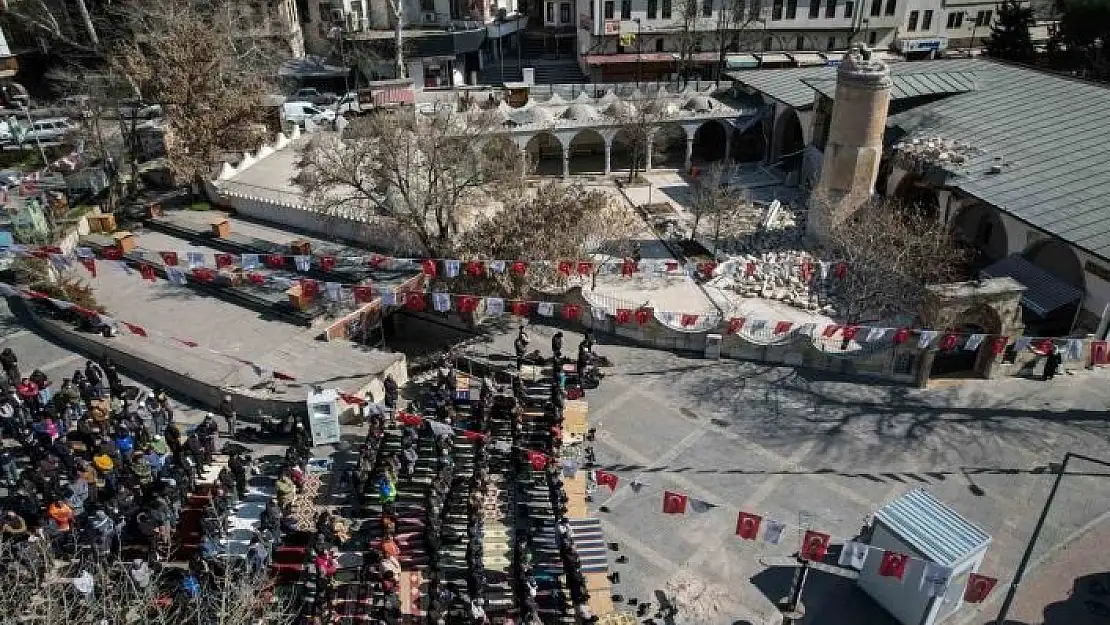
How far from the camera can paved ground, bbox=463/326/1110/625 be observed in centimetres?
1869

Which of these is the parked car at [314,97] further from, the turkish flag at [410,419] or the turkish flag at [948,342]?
the turkish flag at [948,342]

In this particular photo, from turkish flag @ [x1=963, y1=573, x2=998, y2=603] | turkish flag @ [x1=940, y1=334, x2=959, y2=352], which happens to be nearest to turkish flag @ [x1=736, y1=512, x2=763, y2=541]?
turkish flag @ [x1=963, y1=573, x2=998, y2=603]

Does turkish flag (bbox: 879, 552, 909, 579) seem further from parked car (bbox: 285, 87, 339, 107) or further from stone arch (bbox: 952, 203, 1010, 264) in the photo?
parked car (bbox: 285, 87, 339, 107)

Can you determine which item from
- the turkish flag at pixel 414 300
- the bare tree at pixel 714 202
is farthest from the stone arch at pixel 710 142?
the turkish flag at pixel 414 300

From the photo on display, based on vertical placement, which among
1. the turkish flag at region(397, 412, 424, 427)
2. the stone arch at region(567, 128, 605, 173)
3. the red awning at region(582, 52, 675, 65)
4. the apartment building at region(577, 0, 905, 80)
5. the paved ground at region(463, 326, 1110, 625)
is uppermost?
the apartment building at region(577, 0, 905, 80)

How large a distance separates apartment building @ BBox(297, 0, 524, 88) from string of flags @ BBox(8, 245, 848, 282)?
28.6 meters

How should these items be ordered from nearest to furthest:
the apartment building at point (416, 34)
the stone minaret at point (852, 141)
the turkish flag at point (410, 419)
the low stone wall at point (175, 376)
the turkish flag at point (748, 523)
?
the turkish flag at point (748, 523) < the turkish flag at point (410, 419) < the low stone wall at point (175, 376) < the stone minaret at point (852, 141) < the apartment building at point (416, 34)

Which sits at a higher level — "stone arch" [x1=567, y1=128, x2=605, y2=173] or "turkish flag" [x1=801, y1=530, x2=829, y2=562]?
"turkish flag" [x1=801, y1=530, x2=829, y2=562]

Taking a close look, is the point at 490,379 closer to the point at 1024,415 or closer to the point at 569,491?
the point at 569,491

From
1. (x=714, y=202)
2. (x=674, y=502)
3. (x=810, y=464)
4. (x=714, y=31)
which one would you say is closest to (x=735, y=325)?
(x=810, y=464)

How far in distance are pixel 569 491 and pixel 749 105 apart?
111 feet

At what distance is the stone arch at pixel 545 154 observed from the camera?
47375 mm

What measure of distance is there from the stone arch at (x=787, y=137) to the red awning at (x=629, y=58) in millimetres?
15560

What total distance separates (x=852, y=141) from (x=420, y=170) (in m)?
18.1
